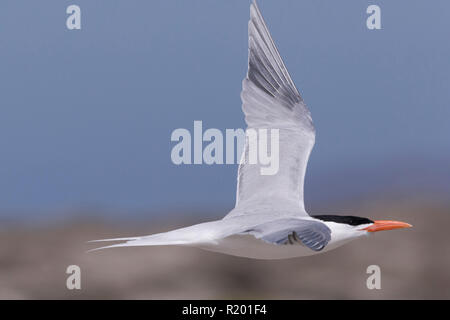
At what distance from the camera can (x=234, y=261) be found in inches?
220

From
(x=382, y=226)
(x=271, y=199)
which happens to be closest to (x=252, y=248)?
(x=271, y=199)

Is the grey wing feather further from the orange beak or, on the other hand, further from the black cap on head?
the orange beak

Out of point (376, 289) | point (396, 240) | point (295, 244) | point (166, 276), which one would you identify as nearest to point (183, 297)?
point (166, 276)

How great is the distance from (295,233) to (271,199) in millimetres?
751

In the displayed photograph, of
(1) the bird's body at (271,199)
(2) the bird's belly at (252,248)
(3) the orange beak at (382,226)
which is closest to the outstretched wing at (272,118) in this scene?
(1) the bird's body at (271,199)

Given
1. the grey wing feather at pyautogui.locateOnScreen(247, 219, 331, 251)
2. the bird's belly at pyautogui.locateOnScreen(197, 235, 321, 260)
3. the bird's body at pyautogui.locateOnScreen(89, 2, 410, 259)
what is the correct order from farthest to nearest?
the bird's belly at pyautogui.locateOnScreen(197, 235, 321, 260)
the bird's body at pyautogui.locateOnScreen(89, 2, 410, 259)
the grey wing feather at pyautogui.locateOnScreen(247, 219, 331, 251)

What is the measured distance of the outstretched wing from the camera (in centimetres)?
332

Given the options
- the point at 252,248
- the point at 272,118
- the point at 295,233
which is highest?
the point at 272,118

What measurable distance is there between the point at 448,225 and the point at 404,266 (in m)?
0.81

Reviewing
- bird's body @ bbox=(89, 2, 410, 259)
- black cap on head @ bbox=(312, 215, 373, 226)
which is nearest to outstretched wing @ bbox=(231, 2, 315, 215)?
bird's body @ bbox=(89, 2, 410, 259)

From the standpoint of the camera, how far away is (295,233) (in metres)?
2.52

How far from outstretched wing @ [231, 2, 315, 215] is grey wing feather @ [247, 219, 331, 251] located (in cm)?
64

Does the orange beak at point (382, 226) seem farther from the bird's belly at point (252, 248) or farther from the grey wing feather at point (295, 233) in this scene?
the grey wing feather at point (295, 233)

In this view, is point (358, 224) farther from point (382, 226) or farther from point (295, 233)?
point (295, 233)
